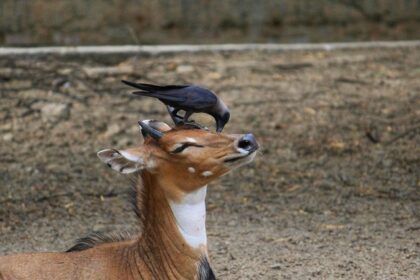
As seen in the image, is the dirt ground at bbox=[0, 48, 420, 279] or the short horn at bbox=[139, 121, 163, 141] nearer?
the short horn at bbox=[139, 121, 163, 141]

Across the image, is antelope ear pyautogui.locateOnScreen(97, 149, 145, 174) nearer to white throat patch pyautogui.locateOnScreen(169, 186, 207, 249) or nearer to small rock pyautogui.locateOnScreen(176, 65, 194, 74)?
white throat patch pyautogui.locateOnScreen(169, 186, 207, 249)

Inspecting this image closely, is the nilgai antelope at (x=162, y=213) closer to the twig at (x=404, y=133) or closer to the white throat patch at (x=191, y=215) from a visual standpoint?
the white throat patch at (x=191, y=215)

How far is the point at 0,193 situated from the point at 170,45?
2827mm

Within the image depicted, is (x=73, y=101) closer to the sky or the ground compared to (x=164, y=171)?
closer to the ground

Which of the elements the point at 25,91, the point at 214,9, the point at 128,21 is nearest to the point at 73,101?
the point at 25,91

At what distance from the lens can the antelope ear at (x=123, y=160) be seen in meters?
5.68

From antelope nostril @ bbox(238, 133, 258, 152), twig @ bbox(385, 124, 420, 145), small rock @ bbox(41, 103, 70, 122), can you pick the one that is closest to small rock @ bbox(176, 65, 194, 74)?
small rock @ bbox(41, 103, 70, 122)

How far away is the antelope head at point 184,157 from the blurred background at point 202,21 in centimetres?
542

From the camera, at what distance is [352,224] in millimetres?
8617

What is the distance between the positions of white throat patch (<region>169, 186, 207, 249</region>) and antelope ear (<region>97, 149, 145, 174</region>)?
30 centimetres

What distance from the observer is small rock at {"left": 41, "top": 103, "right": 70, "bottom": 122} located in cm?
1031

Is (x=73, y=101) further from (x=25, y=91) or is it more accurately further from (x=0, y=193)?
(x=0, y=193)

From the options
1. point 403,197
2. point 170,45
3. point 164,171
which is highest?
point 164,171

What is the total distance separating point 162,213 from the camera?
5902 millimetres
